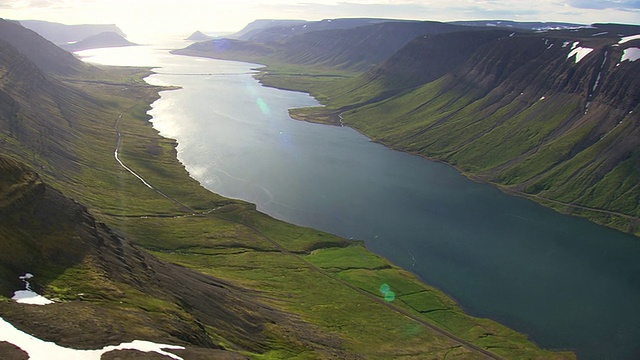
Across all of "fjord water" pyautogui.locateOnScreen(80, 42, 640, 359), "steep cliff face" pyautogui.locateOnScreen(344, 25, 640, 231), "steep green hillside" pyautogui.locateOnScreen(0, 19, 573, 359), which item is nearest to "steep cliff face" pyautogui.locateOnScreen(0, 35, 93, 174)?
"steep green hillside" pyautogui.locateOnScreen(0, 19, 573, 359)

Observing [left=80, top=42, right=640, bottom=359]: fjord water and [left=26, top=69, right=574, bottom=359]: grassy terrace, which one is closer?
[left=26, top=69, right=574, bottom=359]: grassy terrace

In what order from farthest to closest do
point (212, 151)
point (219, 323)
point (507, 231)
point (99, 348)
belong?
point (212, 151) → point (507, 231) → point (219, 323) → point (99, 348)

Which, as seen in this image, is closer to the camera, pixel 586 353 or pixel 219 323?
pixel 219 323

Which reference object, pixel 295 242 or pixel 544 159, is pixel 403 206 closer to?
pixel 295 242

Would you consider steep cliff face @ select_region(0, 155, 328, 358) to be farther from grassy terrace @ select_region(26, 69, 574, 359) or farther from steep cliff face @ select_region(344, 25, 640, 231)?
steep cliff face @ select_region(344, 25, 640, 231)

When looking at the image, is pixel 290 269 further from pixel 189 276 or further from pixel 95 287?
pixel 95 287

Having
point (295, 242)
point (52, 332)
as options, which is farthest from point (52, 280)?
point (295, 242)

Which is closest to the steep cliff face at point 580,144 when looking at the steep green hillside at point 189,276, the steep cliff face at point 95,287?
the steep green hillside at point 189,276

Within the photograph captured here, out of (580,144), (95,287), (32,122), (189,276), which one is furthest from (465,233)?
(32,122)
